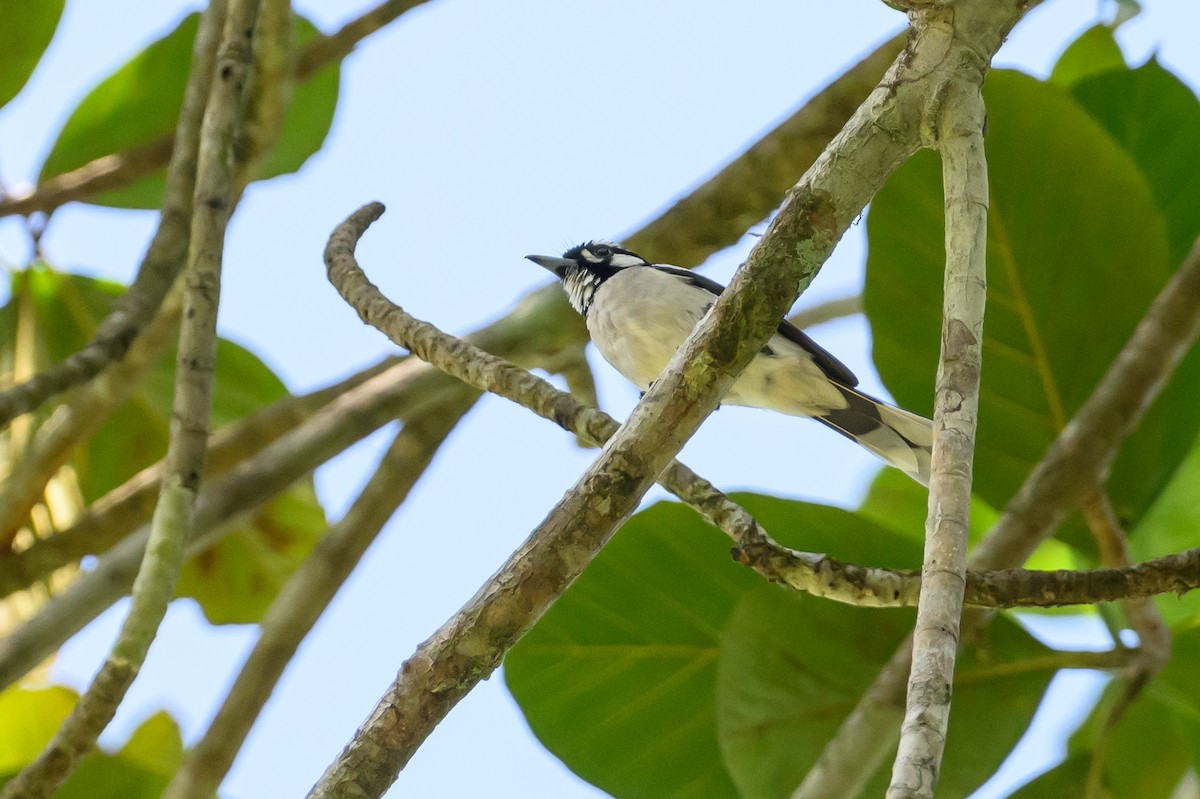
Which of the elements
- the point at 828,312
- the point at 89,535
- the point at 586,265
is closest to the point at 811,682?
the point at 586,265

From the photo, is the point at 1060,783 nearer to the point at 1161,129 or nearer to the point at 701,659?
the point at 701,659

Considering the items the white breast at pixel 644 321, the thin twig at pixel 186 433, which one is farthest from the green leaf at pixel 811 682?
the thin twig at pixel 186 433

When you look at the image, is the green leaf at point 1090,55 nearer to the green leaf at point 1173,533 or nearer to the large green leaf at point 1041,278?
the large green leaf at point 1041,278

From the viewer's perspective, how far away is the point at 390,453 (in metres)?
3.18

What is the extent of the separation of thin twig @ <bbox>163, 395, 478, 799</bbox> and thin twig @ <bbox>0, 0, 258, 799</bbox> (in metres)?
0.74

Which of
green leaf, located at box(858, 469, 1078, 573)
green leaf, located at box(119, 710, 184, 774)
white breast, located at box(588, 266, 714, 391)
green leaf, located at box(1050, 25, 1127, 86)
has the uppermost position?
green leaf, located at box(1050, 25, 1127, 86)

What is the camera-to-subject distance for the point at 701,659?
8.28ft

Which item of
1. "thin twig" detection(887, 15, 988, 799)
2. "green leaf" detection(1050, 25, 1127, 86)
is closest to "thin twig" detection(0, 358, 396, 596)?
"thin twig" detection(887, 15, 988, 799)

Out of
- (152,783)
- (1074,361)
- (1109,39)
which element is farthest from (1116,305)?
(152,783)

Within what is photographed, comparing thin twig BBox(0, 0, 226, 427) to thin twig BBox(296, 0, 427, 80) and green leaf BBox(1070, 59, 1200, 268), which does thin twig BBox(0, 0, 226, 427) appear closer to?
thin twig BBox(296, 0, 427, 80)

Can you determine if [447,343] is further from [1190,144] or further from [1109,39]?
[1109,39]

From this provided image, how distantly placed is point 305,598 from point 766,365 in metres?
1.25

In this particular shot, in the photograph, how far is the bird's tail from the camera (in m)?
2.38

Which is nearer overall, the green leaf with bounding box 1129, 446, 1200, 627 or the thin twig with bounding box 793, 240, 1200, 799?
the thin twig with bounding box 793, 240, 1200, 799
